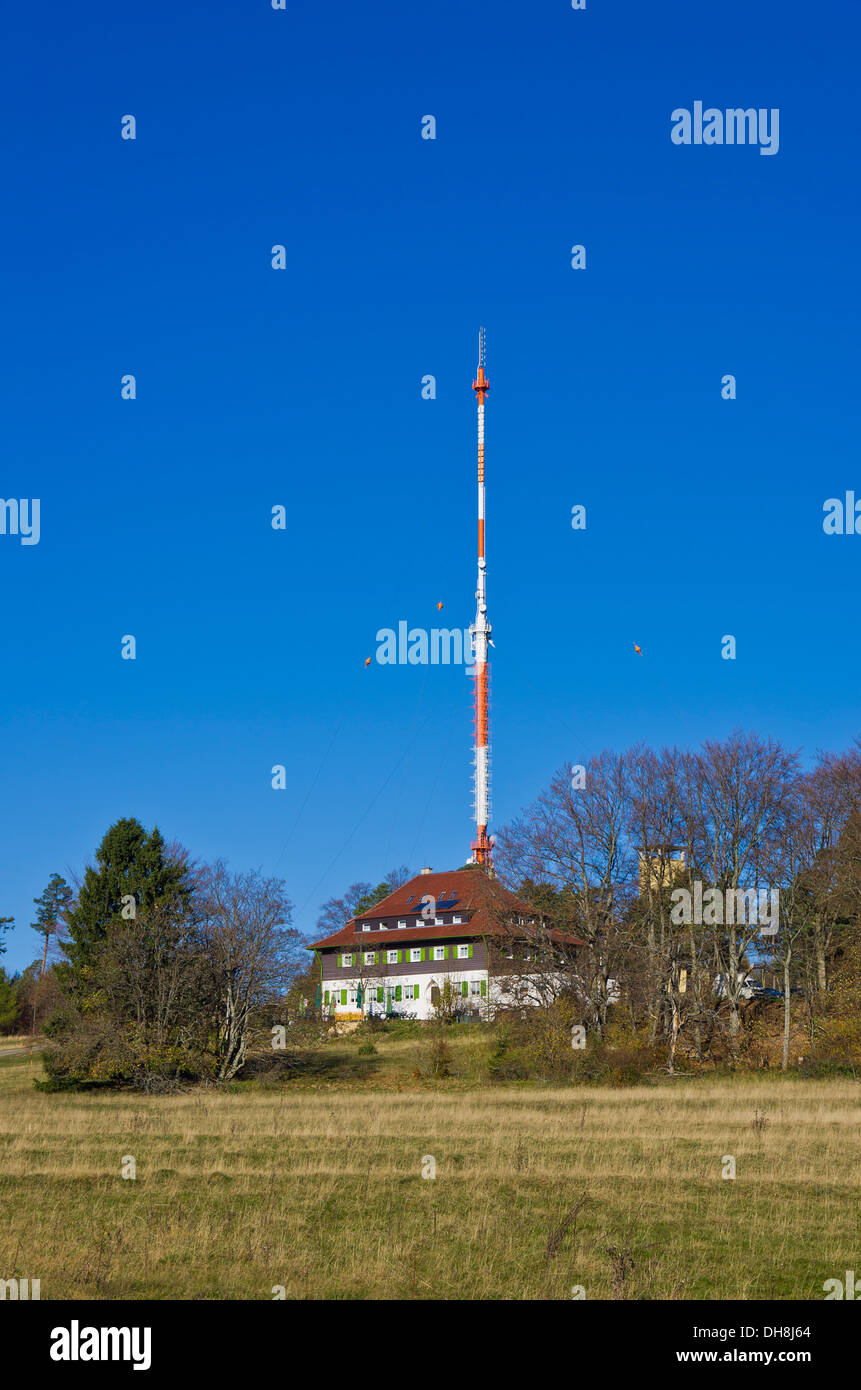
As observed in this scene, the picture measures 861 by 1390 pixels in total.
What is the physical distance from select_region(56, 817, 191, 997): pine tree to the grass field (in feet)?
53.3

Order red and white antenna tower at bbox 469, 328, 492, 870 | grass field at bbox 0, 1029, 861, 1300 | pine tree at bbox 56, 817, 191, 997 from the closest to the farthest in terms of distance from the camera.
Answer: grass field at bbox 0, 1029, 861, 1300
pine tree at bbox 56, 817, 191, 997
red and white antenna tower at bbox 469, 328, 492, 870

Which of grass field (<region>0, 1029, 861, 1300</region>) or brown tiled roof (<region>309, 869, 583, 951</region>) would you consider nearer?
grass field (<region>0, 1029, 861, 1300</region>)

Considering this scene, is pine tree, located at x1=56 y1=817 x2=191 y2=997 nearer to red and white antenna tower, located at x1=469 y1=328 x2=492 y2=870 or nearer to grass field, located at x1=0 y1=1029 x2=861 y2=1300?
grass field, located at x1=0 y1=1029 x2=861 y2=1300

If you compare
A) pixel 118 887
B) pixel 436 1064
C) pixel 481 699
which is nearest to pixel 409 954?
pixel 481 699

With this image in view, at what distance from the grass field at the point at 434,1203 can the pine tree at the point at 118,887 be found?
1624cm

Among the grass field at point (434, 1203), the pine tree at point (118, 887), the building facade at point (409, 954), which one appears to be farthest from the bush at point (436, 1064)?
the building facade at point (409, 954)

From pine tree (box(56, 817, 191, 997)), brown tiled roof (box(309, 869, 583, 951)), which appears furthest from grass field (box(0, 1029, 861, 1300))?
brown tiled roof (box(309, 869, 583, 951))

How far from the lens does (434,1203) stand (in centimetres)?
1798

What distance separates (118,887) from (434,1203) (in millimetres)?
35119

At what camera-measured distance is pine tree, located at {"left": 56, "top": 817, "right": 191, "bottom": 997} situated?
50125mm

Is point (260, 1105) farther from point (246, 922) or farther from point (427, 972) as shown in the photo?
point (427, 972)

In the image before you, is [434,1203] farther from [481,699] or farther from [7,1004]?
[7,1004]

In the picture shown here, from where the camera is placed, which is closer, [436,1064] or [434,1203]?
[434,1203]

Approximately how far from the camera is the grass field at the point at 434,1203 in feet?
44.4
